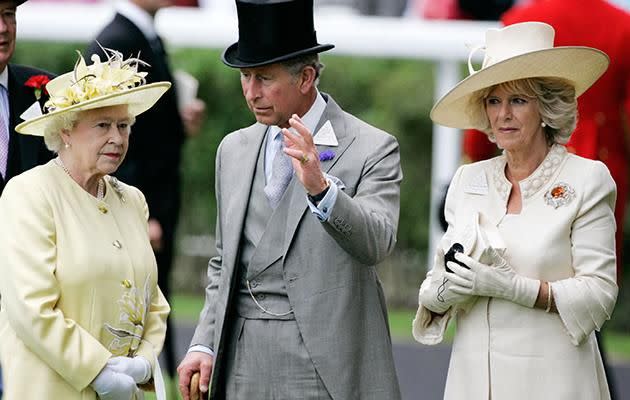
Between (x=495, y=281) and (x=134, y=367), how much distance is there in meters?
1.35

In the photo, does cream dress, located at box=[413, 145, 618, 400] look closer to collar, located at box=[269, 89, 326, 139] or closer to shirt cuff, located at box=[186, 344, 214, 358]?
collar, located at box=[269, 89, 326, 139]

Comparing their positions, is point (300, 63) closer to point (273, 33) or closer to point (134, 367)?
point (273, 33)

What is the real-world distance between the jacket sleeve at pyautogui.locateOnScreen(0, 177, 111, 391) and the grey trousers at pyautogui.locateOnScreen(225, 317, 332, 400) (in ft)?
1.86

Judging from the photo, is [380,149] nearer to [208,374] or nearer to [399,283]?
[208,374]

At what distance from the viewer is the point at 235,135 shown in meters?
6.01

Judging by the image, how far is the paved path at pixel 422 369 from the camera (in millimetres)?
10031

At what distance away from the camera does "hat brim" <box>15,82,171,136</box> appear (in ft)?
17.8

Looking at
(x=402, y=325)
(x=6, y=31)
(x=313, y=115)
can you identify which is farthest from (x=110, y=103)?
(x=402, y=325)

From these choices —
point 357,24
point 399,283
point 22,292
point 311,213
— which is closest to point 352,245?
point 311,213

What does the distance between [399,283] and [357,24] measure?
3750mm

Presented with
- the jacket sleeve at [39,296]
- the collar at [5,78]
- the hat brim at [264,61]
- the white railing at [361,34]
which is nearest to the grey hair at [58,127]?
the jacket sleeve at [39,296]

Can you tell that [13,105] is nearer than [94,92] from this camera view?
No

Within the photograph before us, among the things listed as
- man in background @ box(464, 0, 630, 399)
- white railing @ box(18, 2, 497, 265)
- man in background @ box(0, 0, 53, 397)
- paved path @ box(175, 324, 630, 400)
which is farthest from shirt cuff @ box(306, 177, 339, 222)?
white railing @ box(18, 2, 497, 265)

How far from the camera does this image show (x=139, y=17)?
26.7 feet
